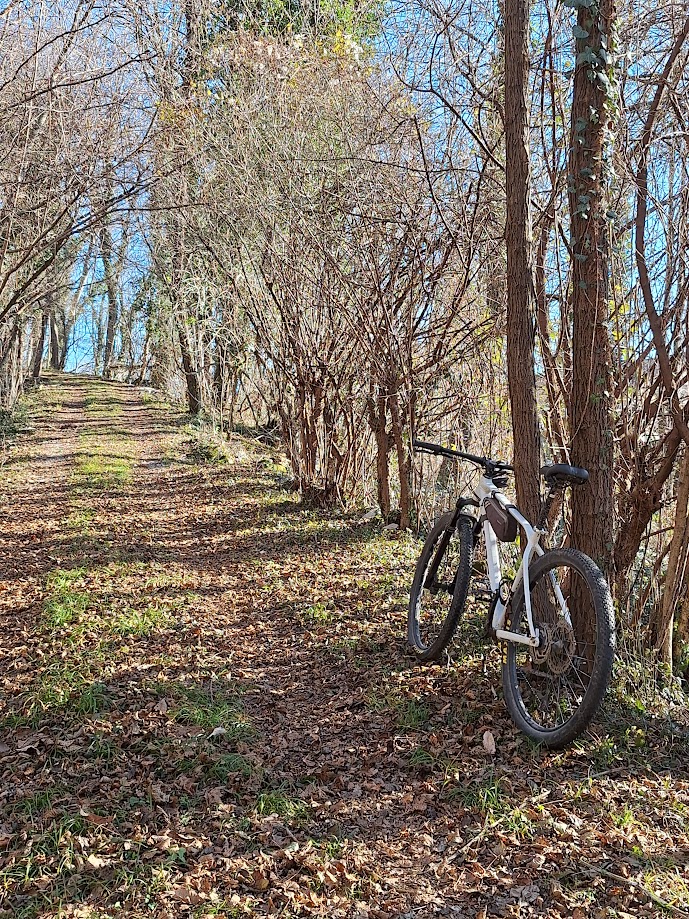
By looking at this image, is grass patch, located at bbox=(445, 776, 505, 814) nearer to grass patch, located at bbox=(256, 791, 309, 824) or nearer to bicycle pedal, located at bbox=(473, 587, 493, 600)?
grass patch, located at bbox=(256, 791, 309, 824)

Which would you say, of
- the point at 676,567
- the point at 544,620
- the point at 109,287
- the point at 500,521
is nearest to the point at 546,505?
the point at 500,521

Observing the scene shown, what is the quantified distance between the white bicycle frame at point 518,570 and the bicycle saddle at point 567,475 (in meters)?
0.28

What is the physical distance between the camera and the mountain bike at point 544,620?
3.36 m

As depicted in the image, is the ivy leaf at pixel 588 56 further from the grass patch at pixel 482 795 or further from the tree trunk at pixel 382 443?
the tree trunk at pixel 382 443

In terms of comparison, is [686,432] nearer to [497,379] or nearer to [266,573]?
[497,379]

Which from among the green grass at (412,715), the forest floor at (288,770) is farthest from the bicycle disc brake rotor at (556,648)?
the green grass at (412,715)

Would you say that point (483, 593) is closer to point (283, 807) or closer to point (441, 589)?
point (441, 589)

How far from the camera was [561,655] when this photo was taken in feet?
12.4

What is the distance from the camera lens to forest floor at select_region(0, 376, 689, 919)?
9.48 feet

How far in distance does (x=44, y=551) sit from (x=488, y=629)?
4471 mm

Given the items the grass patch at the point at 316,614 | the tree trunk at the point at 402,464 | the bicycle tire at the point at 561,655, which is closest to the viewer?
the bicycle tire at the point at 561,655

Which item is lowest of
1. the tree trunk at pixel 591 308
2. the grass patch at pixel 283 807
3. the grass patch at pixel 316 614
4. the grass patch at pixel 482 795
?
the grass patch at pixel 283 807

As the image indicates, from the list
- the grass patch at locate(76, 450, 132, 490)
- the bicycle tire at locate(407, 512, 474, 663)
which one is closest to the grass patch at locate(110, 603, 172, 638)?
the bicycle tire at locate(407, 512, 474, 663)

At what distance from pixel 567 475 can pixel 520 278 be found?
1.24m
